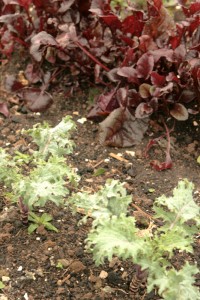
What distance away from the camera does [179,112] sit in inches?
150

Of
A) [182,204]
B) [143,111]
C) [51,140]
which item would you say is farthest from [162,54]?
[182,204]

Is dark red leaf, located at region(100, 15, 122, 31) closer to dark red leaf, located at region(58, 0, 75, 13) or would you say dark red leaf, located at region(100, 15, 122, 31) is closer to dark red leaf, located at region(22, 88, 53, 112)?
A: dark red leaf, located at region(58, 0, 75, 13)

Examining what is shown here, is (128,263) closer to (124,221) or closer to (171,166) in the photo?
(124,221)

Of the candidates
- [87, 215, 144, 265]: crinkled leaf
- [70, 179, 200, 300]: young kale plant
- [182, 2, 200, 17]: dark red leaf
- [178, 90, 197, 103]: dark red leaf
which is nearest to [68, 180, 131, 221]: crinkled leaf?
[70, 179, 200, 300]: young kale plant

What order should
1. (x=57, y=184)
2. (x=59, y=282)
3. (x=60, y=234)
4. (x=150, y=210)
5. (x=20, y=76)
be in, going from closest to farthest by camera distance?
(x=57, y=184), (x=59, y=282), (x=60, y=234), (x=150, y=210), (x=20, y=76)

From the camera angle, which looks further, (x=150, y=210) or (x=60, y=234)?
(x=150, y=210)

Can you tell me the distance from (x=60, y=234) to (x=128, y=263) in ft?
1.30

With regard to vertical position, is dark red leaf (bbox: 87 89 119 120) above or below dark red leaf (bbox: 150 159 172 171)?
above

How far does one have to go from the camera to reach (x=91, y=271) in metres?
2.96

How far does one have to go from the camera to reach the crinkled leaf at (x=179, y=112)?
379 centimetres

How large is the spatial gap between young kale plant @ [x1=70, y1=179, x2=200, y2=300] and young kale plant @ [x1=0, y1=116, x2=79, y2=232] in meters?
0.13

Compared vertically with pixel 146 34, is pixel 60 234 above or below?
below

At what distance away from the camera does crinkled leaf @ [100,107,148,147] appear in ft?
12.3

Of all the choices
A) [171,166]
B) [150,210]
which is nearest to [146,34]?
[171,166]
